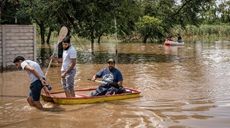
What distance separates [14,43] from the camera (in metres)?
15.8

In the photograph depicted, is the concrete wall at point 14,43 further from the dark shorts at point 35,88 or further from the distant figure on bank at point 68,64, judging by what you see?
the dark shorts at point 35,88

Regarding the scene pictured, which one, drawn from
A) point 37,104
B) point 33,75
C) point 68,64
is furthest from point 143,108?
point 33,75

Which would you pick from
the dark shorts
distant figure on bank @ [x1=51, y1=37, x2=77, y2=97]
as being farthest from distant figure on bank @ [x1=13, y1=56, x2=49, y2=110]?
distant figure on bank @ [x1=51, y1=37, x2=77, y2=97]

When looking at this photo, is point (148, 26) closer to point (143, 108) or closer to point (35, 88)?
point (143, 108)

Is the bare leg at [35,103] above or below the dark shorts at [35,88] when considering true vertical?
below

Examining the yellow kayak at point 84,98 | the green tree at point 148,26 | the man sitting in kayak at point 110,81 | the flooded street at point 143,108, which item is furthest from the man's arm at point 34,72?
the green tree at point 148,26

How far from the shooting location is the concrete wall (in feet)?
50.1

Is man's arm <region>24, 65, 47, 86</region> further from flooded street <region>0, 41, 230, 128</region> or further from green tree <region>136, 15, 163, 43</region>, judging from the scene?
green tree <region>136, 15, 163, 43</region>

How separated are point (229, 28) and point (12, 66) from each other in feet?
157

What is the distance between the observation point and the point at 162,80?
1322cm

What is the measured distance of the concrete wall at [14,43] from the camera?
15.3 m

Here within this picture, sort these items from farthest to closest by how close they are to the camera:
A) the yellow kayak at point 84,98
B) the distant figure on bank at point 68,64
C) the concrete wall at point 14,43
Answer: the concrete wall at point 14,43
the yellow kayak at point 84,98
the distant figure on bank at point 68,64

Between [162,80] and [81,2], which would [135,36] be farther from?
[162,80]

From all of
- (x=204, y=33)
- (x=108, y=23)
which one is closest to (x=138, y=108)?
(x=108, y=23)
